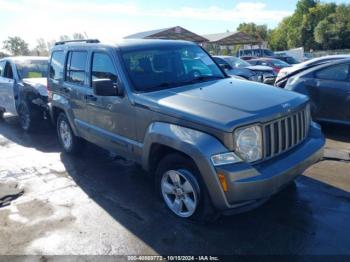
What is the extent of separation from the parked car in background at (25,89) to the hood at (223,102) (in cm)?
481

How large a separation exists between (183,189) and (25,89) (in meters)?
6.01

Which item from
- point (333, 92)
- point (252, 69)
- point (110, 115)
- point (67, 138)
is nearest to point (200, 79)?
point (110, 115)

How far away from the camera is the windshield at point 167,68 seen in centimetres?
438

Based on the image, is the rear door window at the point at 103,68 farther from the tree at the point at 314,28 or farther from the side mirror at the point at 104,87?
the tree at the point at 314,28

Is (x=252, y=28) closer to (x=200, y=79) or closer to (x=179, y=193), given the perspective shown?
(x=200, y=79)

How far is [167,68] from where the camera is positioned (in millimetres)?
4625

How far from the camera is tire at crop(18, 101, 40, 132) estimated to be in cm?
832

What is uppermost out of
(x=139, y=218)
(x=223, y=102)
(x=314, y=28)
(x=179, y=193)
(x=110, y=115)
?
(x=314, y=28)

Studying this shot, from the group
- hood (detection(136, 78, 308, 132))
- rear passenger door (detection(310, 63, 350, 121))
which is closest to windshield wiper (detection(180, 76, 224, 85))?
hood (detection(136, 78, 308, 132))

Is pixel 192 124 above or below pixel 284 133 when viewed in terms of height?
above

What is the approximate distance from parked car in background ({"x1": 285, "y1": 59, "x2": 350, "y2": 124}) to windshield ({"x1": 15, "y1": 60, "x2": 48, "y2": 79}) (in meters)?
6.20

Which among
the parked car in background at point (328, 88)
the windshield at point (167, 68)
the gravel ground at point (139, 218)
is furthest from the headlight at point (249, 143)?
the parked car in background at point (328, 88)

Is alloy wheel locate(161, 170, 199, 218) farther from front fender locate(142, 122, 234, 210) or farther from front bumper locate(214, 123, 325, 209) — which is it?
front bumper locate(214, 123, 325, 209)

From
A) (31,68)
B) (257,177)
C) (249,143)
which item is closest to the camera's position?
(257,177)
